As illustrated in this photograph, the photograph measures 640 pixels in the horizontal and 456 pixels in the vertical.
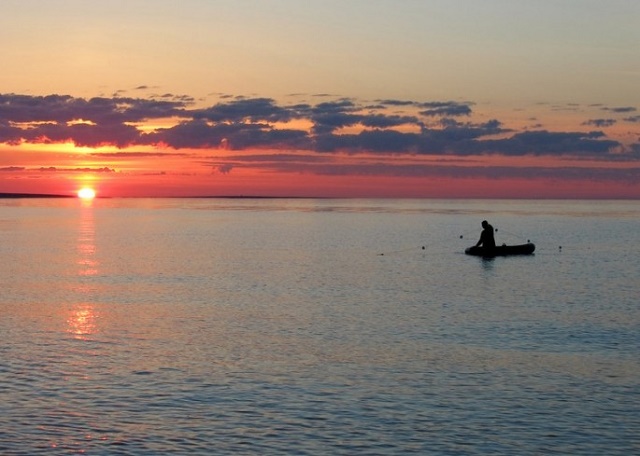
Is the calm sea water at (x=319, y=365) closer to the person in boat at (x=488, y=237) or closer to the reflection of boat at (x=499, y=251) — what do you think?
the person in boat at (x=488, y=237)

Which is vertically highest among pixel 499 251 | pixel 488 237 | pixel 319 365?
pixel 488 237

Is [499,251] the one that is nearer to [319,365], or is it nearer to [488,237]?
[488,237]

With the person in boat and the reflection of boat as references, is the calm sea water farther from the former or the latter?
the reflection of boat

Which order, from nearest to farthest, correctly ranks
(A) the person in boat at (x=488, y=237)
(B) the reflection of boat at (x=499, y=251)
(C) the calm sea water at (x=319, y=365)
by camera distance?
1. (C) the calm sea water at (x=319, y=365)
2. (A) the person in boat at (x=488, y=237)
3. (B) the reflection of boat at (x=499, y=251)

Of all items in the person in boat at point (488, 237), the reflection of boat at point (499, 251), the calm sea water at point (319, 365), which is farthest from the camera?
the reflection of boat at point (499, 251)

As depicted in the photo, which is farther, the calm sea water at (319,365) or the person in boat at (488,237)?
the person in boat at (488,237)

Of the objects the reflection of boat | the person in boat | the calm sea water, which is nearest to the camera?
the calm sea water

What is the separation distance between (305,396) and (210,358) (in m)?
6.12

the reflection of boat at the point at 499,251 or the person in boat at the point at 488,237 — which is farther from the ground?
the person in boat at the point at 488,237

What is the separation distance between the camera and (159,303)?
45500 mm

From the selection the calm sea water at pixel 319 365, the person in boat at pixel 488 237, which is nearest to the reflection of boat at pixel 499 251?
the person in boat at pixel 488 237

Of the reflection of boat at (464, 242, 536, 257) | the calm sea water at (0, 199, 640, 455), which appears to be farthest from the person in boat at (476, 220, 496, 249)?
the calm sea water at (0, 199, 640, 455)

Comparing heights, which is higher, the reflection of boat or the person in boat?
the person in boat

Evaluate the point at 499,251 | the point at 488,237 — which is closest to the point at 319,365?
the point at 488,237
